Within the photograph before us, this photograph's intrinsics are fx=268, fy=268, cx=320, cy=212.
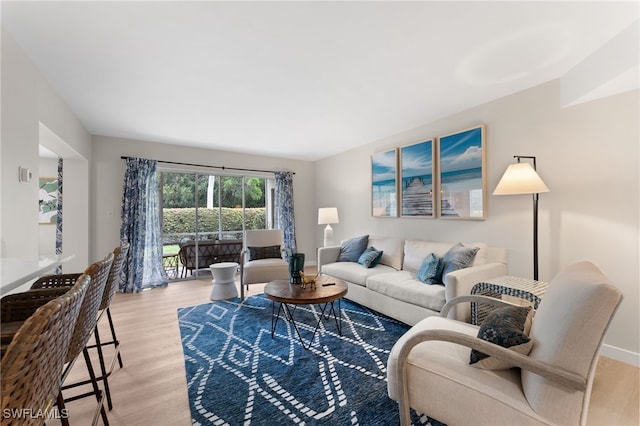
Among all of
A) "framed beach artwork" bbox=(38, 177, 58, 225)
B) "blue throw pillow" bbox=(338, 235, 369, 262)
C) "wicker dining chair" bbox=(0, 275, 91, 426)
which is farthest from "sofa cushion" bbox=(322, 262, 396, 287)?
"framed beach artwork" bbox=(38, 177, 58, 225)

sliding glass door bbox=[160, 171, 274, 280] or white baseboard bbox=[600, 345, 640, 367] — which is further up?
sliding glass door bbox=[160, 171, 274, 280]

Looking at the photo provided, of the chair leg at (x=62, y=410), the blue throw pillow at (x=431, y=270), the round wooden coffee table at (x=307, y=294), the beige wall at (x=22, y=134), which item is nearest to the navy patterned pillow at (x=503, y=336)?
the round wooden coffee table at (x=307, y=294)

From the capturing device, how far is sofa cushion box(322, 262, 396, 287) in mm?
3410

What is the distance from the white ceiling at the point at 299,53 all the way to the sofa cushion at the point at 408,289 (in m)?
2.03

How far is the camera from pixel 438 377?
52.4 inches

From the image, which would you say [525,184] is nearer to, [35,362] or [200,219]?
[35,362]

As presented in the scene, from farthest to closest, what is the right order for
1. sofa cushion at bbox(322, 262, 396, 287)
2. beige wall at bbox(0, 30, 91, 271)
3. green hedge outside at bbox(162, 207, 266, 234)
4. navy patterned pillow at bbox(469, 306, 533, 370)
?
1. green hedge outside at bbox(162, 207, 266, 234)
2. sofa cushion at bbox(322, 262, 396, 287)
3. beige wall at bbox(0, 30, 91, 271)
4. navy patterned pillow at bbox(469, 306, 533, 370)

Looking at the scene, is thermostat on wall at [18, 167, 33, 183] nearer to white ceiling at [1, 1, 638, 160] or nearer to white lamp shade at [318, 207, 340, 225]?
white ceiling at [1, 1, 638, 160]

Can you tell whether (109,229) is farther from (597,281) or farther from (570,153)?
(570,153)

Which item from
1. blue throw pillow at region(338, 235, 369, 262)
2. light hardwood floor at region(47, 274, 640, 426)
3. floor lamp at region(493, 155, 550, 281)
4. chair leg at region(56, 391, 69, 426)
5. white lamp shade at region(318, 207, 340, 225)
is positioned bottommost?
light hardwood floor at region(47, 274, 640, 426)

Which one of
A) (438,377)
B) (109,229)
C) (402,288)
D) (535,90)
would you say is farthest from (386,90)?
(109,229)

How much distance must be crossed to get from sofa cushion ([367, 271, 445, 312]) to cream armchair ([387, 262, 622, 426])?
3.55ft

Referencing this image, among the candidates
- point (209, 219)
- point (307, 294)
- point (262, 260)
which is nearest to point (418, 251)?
point (307, 294)

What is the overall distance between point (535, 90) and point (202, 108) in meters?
3.63
